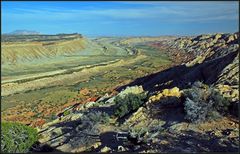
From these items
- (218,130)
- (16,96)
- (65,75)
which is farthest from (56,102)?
(218,130)

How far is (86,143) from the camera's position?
14789 millimetres

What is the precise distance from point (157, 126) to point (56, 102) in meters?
27.6

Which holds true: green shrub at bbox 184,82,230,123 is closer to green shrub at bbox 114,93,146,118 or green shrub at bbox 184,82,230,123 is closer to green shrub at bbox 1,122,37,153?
green shrub at bbox 114,93,146,118

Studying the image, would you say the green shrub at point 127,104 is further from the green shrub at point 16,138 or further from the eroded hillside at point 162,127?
the green shrub at point 16,138

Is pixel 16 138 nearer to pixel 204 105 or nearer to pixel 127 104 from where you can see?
pixel 127 104

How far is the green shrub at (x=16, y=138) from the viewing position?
14.8 meters

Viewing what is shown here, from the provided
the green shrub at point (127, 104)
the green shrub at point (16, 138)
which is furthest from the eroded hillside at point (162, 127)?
the green shrub at point (16, 138)

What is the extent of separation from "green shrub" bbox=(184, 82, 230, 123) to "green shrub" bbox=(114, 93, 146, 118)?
133 inches

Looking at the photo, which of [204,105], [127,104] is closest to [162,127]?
[204,105]

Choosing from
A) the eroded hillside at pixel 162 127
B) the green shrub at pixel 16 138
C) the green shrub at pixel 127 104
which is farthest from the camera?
the green shrub at pixel 127 104

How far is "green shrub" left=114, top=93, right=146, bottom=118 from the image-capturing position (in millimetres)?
18938

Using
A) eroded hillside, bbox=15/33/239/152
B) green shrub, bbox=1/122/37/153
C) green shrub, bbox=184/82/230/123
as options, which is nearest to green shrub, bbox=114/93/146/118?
eroded hillside, bbox=15/33/239/152

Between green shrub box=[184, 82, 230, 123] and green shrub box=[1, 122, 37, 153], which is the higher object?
green shrub box=[184, 82, 230, 123]

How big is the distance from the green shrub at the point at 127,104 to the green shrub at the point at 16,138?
404 centimetres
